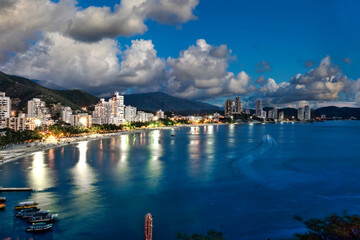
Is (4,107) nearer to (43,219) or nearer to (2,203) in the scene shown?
(2,203)

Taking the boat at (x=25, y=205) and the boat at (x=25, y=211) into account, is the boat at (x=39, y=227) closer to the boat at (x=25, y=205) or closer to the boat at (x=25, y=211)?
the boat at (x=25, y=211)

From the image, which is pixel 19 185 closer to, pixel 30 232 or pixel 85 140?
pixel 30 232

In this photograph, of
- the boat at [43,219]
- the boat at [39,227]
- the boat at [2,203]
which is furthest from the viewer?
the boat at [2,203]

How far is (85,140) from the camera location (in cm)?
7344

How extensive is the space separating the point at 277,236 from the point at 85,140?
65.5 metres

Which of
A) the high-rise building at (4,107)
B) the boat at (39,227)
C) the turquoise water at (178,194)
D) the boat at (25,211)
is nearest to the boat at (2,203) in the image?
the turquoise water at (178,194)

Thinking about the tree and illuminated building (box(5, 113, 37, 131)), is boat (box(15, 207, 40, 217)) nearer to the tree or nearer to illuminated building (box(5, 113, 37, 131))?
the tree

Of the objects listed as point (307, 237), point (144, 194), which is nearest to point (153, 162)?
point (144, 194)

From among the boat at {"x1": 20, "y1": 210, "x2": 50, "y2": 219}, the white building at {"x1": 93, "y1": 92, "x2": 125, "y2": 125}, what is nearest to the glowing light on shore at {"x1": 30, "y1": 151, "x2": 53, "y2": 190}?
the boat at {"x1": 20, "y1": 210, "x2": 50, "y2": 219}

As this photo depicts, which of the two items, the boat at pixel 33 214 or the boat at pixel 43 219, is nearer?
the boat at pixel 43 219

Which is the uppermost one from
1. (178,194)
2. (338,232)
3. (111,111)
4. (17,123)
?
(111,111)

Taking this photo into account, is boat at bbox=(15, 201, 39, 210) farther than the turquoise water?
Yes

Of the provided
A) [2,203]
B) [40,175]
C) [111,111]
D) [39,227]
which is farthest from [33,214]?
[111,111]

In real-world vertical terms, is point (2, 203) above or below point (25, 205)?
below
